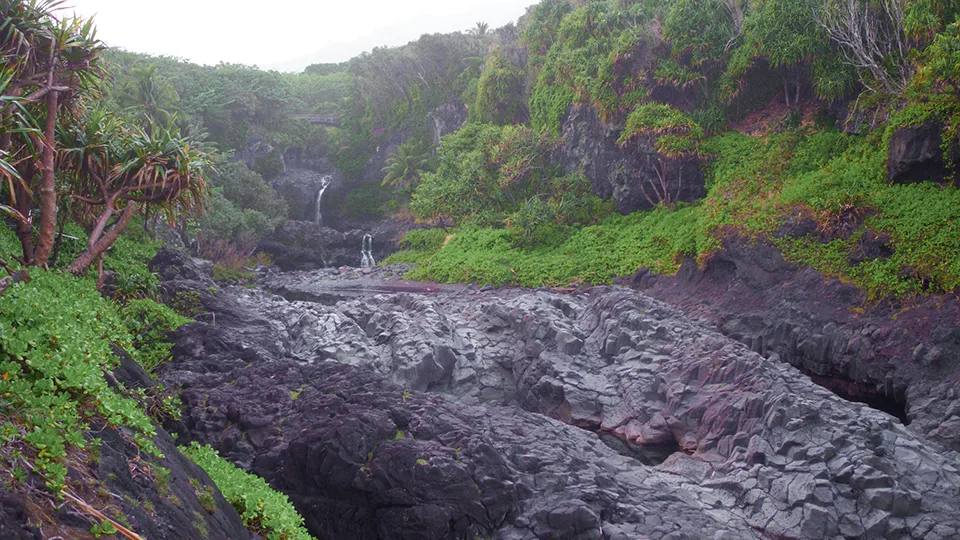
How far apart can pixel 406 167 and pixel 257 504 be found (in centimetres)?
3442

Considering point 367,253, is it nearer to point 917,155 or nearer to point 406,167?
point 406,167

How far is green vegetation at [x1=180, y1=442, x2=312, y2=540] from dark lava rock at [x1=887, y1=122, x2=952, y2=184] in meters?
17.6

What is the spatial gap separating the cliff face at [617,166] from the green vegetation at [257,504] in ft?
66.9

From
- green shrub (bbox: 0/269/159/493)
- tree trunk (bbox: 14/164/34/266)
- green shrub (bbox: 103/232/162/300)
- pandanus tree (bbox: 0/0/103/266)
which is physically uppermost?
pandanus tree (bbox: 0/0/103/266)

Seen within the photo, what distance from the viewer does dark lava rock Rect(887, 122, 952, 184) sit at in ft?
53.8

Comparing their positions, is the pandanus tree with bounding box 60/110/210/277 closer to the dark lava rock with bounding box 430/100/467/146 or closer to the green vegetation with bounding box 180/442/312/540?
the green vegetation with bounding box 180/442/312/540

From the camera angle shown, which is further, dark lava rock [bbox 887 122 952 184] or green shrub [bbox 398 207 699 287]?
green shrub [bbox 398 207 699 287]

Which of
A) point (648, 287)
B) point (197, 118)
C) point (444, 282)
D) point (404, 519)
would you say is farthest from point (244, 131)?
point (404, 519)

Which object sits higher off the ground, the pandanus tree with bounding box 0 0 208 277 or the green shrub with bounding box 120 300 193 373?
the pandanus tree with bounding box 0 0 208 277

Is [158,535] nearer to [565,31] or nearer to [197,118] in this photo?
[565,31]

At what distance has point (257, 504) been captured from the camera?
7.43 m

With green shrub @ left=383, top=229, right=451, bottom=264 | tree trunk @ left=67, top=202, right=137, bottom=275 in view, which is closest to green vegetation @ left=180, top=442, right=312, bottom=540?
tree trunk @ left=67, top=202, right=137, bottom=275

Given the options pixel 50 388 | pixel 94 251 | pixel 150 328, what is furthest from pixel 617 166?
pixel 50 388

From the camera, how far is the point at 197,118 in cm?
3866
